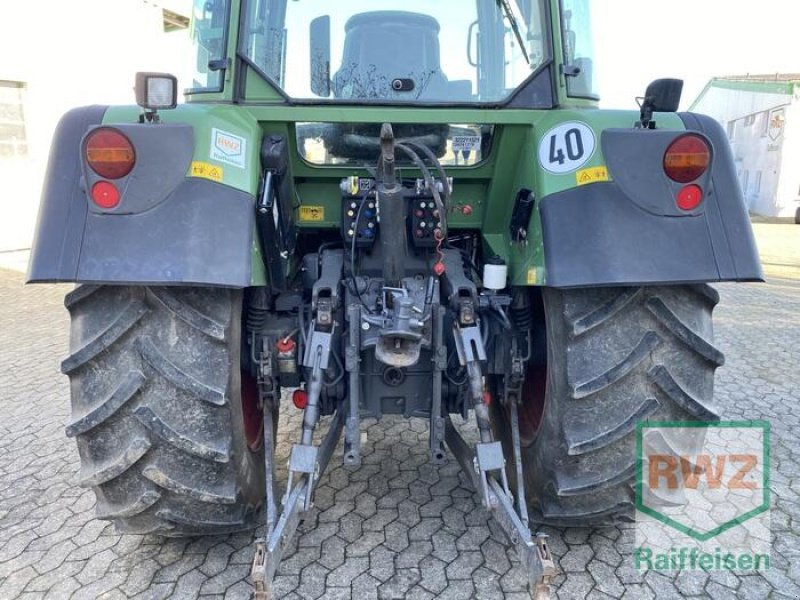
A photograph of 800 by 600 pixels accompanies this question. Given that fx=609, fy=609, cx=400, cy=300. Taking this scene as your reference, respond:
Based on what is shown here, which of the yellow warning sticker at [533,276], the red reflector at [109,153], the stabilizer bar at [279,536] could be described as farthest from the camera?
the yellow warning sticker at [533,276]

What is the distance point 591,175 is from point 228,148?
127 centimetres

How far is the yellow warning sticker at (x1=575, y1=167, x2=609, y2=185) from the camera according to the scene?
6.91 ft

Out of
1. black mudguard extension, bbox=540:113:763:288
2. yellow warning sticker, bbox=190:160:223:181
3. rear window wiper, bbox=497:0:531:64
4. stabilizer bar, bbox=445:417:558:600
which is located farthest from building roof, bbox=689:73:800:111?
yellow warning sticker, bbox=190:160:223:181

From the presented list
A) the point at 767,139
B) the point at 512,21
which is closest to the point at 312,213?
the point at 512,21

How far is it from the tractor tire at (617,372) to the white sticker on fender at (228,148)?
1199 mm

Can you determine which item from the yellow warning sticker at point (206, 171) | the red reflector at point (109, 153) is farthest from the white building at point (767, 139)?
the red reflector at point (109, 153)

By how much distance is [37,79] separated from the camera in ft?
35.6

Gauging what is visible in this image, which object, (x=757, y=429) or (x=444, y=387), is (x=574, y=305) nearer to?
(x=444, y=387)

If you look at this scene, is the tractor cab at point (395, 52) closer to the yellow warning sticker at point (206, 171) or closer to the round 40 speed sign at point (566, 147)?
the round 40 speed sign at point (566, 147)

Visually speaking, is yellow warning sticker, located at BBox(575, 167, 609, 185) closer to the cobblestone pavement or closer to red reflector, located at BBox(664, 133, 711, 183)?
red reflector, located at BBox(664, 133, 711, 183)

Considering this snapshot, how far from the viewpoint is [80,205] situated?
79.7 inches

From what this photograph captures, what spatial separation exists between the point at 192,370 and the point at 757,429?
12.0ft

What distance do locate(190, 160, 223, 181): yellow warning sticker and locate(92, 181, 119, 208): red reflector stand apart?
9.9 inches

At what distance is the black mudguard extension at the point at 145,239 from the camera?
6.33 ft
